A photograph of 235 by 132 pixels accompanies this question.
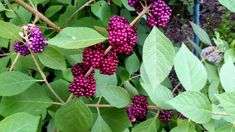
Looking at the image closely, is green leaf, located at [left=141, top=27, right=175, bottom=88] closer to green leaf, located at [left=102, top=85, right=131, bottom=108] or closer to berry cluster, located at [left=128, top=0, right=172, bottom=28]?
berry cluster, located at [left=128, top=0, right=172, bottom=28]

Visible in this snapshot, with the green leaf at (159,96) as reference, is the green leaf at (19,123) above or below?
above

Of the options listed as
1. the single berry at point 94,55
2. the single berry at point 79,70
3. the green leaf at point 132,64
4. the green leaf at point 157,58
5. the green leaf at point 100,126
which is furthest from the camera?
the green leaf at point 132,64

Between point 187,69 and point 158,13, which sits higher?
point 158,13

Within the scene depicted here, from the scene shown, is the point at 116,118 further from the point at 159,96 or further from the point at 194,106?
the point at 194,106

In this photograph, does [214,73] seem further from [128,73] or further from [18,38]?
[18,38]

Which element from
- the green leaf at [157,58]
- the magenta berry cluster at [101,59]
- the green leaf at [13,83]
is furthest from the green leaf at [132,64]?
the green leaf at [157,58]

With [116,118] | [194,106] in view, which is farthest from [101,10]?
[194,106]

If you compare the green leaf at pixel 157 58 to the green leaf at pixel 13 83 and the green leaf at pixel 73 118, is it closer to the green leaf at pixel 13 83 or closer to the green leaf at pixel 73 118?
the green leaf at pixel 73 118

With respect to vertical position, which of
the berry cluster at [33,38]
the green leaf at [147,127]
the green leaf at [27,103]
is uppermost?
the berry cluster at [33,38]
